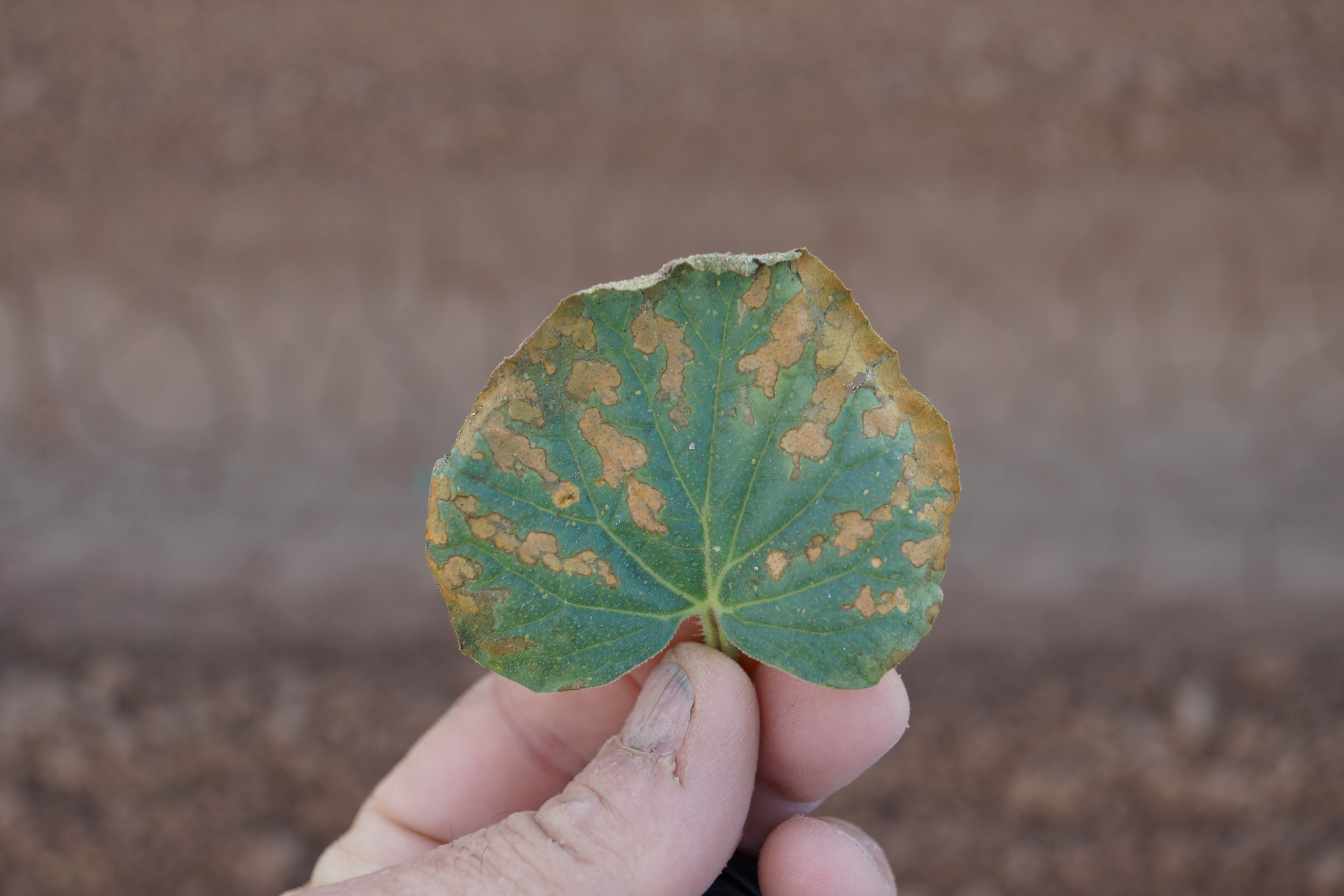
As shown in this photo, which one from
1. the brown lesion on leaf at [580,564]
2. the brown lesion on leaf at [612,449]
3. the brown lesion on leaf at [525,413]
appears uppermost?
the brown lesion on leaf at [525,413]

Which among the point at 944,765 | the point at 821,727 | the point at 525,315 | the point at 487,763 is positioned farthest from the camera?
the point at 525,315

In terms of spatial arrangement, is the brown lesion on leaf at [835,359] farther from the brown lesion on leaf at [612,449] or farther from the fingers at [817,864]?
the fingers at [817,864]

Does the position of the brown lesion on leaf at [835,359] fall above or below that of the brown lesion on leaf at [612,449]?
above

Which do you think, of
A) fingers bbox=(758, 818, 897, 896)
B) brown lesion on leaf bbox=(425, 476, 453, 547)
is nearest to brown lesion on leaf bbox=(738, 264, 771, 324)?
brown lesion on leaf bbox=(425, 476, 453, 547)

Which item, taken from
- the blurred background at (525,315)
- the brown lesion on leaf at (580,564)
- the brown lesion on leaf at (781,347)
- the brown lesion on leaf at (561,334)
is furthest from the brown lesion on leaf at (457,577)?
the blurred background at (525,315)

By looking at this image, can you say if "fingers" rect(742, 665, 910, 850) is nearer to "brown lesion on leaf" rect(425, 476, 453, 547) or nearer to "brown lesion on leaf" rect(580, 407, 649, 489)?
"brown lesion on leaf" rect(580, 407, 649, 489)

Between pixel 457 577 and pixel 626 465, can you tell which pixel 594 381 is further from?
pixel 457 577

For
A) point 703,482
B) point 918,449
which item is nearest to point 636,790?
point 703,482

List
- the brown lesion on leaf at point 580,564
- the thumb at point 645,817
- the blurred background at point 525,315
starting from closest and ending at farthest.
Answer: the thumb at point 645,817 < the brown lesion on leaf at point 580,564 < the blurred background at point 525,315
